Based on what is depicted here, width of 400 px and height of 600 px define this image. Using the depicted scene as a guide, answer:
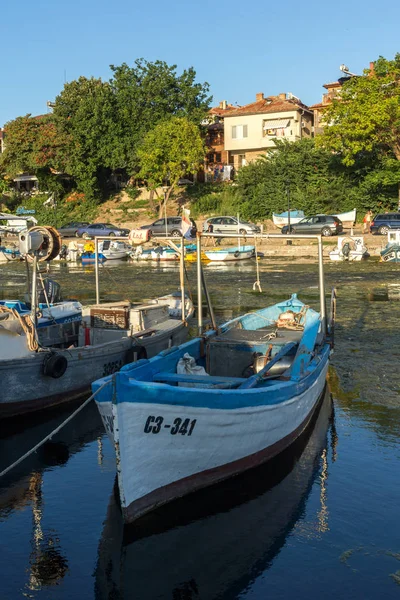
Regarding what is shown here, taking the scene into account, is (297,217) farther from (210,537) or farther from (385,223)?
(210,537)

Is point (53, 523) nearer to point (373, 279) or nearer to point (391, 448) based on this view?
point (391, 448)

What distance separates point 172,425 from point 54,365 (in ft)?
15.7

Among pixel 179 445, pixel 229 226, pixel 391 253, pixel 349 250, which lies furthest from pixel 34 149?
pixel 179 445

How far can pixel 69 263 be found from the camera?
5003cm

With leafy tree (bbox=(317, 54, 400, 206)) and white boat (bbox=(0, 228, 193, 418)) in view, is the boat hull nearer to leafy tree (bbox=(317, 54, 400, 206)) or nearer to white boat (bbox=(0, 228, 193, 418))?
white boat (bbox=(0, 228, 193, 418))

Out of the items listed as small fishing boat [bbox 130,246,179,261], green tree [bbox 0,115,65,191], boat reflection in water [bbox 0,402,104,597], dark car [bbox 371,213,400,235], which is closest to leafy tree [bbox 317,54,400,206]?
dark car [bbox 371,213,400,235]

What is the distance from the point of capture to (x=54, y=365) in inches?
507

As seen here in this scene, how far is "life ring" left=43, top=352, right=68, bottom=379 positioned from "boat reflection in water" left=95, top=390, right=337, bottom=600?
3935 millimetres

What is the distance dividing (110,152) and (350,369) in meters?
50.9

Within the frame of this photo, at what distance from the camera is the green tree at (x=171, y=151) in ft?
193

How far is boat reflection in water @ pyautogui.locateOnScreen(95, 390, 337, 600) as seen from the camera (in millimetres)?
7574

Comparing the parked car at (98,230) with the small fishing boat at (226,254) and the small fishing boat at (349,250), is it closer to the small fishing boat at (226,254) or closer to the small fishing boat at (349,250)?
the small fishing boat at (226,254)

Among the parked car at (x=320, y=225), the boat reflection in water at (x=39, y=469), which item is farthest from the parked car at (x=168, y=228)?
the boat reflection in water at (x=39, y=469)

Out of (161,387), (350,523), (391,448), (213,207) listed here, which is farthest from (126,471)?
(213,207)
